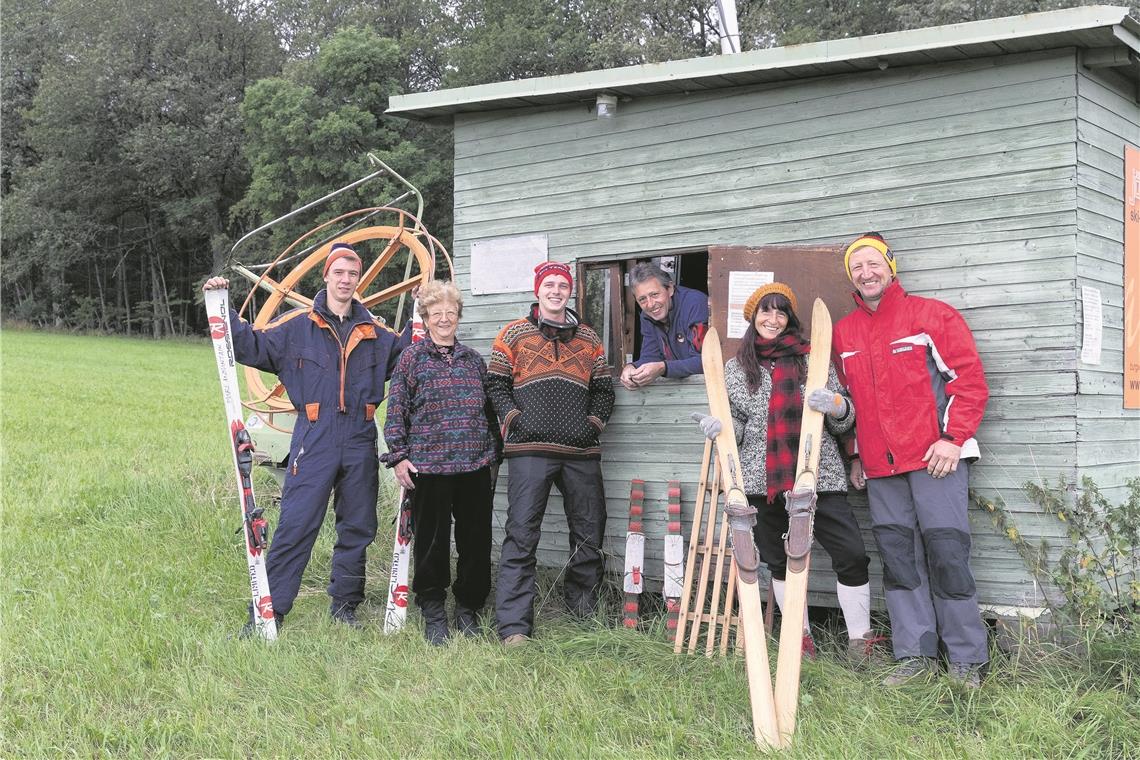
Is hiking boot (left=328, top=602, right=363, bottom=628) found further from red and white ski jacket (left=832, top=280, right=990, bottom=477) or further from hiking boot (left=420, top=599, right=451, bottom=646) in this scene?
red and white ski jacket (left=832, top=280, right=990, bottom=477)

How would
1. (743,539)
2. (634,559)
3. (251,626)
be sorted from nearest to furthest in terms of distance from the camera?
(743,539), (251,626), (634,559)

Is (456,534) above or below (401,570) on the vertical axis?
above

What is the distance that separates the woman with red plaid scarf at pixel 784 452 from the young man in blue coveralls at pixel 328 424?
6.72 ft

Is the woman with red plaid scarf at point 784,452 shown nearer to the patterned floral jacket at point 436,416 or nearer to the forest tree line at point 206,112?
the patterned floral jacket at point 436,416

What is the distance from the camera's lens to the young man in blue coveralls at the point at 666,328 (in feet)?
17.1

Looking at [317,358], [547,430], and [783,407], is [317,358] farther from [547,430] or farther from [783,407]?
[783,407]

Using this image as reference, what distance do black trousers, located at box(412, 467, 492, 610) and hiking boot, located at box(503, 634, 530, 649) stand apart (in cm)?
33

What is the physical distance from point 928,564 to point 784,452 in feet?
2.67

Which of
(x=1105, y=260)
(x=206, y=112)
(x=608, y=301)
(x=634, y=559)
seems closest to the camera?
(x=1105, y=260)

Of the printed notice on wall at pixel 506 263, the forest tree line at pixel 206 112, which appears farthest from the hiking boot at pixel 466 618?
the forest tree line at pixel 206 112

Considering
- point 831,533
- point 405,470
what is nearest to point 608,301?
point 405,470

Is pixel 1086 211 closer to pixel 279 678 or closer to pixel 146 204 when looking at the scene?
pixel 279 678

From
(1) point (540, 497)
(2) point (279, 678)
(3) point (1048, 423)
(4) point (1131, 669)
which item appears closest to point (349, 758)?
(2) point (279, 678)

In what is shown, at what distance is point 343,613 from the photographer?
520 centimetres
